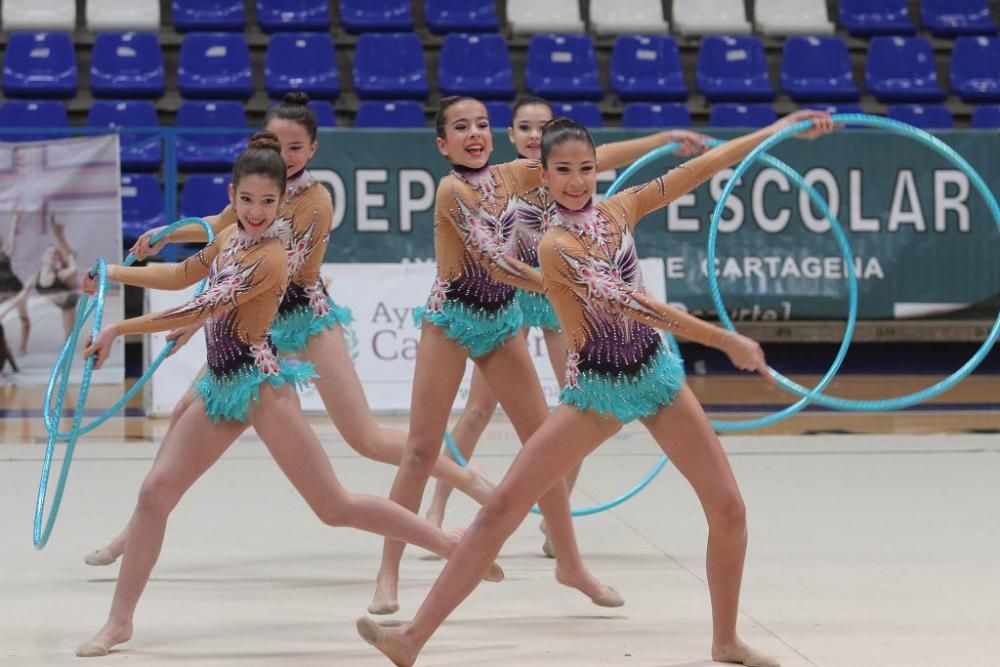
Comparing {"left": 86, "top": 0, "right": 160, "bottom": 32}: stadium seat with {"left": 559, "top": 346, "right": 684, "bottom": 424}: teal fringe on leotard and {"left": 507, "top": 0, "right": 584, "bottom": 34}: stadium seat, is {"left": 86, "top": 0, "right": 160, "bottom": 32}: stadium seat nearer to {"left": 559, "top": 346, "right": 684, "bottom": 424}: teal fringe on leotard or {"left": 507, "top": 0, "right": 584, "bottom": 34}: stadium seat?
{"left": 507, "top": 0, "right": 584, "bottom": 34}: stadium seat

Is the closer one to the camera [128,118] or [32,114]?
[32,114]

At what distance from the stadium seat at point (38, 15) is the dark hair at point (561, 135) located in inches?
389

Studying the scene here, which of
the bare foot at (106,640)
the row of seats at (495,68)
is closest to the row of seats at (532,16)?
the row of seats at (495,68)

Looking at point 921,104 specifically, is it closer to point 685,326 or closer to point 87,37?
point 87,37

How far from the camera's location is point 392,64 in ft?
41.1

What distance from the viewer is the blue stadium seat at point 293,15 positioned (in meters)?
12.9

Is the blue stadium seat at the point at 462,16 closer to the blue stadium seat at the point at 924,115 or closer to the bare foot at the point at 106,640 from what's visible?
the blue stadium seat at the point at 924,115

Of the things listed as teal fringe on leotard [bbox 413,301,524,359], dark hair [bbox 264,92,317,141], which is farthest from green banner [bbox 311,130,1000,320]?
teal fringe on leotard [bbox 413,301,524,359]

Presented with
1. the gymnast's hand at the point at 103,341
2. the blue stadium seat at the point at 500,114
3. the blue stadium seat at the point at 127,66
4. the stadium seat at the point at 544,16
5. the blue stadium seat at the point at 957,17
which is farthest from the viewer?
the blue stadium seat at the point at 957,17

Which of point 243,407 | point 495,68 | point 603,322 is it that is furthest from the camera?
point 495,68

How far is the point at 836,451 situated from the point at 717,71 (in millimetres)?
5762

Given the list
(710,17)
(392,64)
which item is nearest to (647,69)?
(710,17)

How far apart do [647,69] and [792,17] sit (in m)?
1.84

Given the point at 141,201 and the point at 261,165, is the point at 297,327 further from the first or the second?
the point at 141,201
